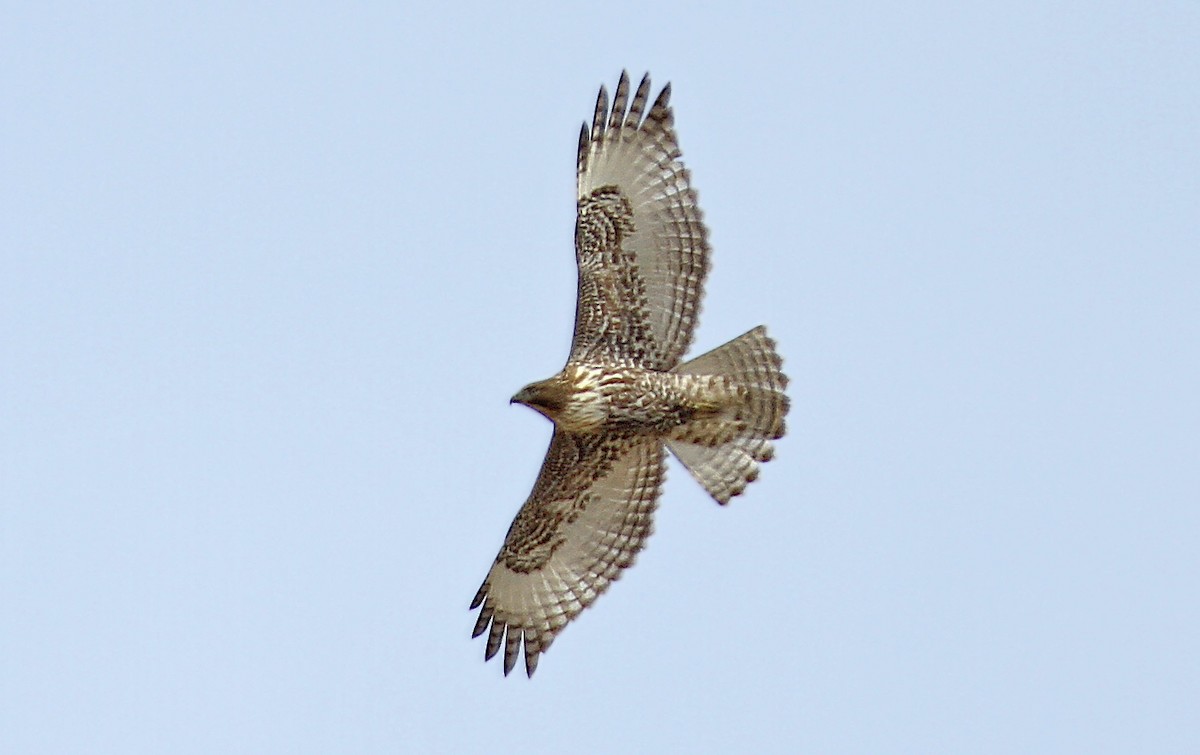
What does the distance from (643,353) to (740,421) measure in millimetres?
737

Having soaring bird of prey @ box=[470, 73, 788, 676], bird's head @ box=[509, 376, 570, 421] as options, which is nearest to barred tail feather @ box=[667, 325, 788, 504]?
soaring bird of prey @ box=[470, 73, 788, 676]

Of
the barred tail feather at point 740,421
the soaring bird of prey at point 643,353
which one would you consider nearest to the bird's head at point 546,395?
the soaring bird of prey at point 643,353

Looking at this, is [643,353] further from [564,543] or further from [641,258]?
[564,543]

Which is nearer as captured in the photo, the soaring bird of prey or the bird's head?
the bird's head

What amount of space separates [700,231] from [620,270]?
55 centimetres

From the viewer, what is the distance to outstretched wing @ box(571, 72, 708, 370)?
14453 mm

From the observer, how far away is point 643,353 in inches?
570

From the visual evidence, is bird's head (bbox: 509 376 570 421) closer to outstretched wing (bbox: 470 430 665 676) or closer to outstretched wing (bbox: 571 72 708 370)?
outstretched wing (bbox: 571 72 708 370)

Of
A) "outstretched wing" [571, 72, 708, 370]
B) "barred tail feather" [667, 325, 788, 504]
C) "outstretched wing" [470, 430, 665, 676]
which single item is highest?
"outstretched wing" [571, 72, 708, 370]

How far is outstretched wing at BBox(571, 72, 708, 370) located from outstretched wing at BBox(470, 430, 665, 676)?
0.71 meters

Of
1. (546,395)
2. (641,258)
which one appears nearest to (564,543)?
(546,395)

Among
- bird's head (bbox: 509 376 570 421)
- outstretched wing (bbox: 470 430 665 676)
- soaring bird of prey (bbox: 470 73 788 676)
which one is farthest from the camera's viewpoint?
outstretched wing (bbox: 470 430 665 676)

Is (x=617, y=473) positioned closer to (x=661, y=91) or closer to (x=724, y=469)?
(x=724, y=469)

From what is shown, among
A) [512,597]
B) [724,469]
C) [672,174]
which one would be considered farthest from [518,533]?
[672,174]
